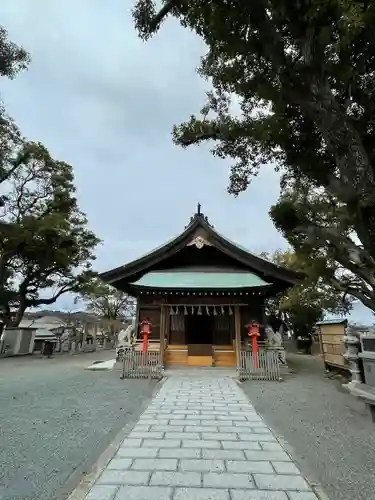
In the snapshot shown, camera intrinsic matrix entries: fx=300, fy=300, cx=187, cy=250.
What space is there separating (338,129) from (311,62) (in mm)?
1341

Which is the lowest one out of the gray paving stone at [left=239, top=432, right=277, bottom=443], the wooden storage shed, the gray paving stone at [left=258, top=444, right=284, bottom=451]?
the gray paving stone at [left=258, top=444, right=284, bottom=451]

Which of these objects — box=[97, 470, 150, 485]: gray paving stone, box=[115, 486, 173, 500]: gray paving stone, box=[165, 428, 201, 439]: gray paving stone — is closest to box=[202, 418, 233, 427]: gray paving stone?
box=[165, 428, 201, 439]: gray paving stone

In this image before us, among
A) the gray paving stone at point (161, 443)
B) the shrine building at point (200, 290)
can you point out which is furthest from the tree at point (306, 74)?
the gray paving stone at point (161, 443)

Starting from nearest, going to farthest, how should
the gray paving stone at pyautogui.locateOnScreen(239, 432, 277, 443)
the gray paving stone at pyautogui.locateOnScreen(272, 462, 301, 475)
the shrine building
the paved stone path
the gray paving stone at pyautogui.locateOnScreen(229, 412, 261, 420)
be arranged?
1. the paved stone path
2. the gray paving stone at pyautogui.locateOnScreen(272, 462, 301, 475)
3. the gray paving stone at pyautogui.locateOnScreen(239, 432, 277, 443)
4. the gray paving stone at pyautogui.locateOnScreen(229, 412, 261, 420)
5. the shrine building

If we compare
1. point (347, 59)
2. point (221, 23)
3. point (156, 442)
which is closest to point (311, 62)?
point (347, 59)

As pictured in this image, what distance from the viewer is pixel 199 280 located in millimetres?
11523

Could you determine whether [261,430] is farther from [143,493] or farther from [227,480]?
[143,493]

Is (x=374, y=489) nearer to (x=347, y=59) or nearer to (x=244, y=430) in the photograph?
(x=244, y=430)

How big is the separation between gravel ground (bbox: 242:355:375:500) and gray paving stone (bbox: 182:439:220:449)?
38.8 inches

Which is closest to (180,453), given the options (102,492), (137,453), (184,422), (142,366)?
(137,453)

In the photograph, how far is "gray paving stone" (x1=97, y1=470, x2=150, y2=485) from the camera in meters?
2.90

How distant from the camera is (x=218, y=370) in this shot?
10.8 meters

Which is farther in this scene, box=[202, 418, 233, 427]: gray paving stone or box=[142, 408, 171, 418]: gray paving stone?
box=[142, 408, 171, 418]: gray paving stone

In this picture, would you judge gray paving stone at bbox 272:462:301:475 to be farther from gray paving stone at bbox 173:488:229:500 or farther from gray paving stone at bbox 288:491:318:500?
gray paving stone at bbox 173:488:229:500
